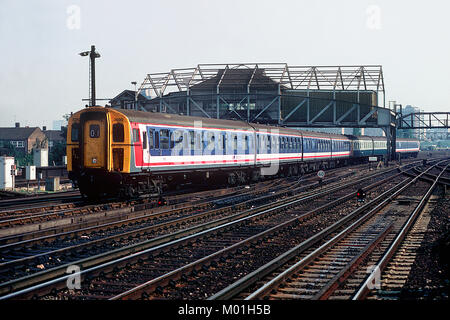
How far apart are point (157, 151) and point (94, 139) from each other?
2521 millimetres

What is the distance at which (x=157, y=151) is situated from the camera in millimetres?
20781

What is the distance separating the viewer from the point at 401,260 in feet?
36.1

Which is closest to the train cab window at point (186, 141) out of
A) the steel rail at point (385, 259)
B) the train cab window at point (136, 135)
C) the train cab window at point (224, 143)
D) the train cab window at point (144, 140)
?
the train cab window at point (144, 140)

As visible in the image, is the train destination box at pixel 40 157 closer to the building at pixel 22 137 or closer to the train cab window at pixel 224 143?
the train cab window at pixel 224 143

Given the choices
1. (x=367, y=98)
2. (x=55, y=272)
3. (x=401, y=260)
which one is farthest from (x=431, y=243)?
(x=367, y=98)

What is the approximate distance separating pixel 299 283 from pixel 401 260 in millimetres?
2952

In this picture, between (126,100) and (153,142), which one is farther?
(126,100)

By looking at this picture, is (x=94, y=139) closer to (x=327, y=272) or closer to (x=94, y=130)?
(x=94, y=130)

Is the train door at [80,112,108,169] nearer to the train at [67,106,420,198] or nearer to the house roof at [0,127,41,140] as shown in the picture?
the train at [67,106,420,198]

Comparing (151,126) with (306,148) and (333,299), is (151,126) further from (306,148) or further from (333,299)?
(306,148)

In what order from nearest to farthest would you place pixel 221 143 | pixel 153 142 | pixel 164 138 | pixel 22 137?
1. pixel 153 142
2. pixel 164 138
3. pixel 221 143
4. pixel 22 137

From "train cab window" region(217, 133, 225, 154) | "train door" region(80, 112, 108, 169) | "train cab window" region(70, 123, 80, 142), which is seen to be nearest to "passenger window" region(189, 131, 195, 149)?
"train cab window" region(217, 133, 225, 154)

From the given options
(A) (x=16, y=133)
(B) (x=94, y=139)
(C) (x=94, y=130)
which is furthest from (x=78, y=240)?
(A) (x=16, y=133)

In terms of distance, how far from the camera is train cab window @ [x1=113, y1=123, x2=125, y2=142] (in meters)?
19.1
